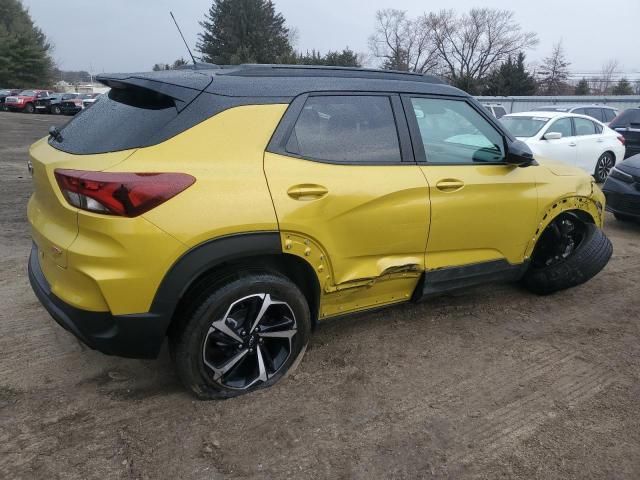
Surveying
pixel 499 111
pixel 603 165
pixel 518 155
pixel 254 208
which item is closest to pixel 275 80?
pixel 254 208

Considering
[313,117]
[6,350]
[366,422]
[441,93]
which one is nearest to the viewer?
[366,422]

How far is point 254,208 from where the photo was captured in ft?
8.27

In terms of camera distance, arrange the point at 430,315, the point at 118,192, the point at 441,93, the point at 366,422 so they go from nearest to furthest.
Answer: the point at 118,192 → the point at 366,422 → the point at 441,93 → the point at 430,315

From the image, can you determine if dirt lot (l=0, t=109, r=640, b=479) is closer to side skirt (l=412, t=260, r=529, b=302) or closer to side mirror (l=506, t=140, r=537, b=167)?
side skirt (l=412, t=260, r=529, b=302)

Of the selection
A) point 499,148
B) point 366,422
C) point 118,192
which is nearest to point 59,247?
point 118,192

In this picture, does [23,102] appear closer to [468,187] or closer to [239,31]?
[239,31]

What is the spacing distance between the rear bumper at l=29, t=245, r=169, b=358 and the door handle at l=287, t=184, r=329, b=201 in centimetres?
88

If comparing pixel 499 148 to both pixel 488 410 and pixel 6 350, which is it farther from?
pixel 6 350

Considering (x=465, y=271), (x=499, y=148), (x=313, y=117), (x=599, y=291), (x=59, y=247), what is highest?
(x=313, y=117)

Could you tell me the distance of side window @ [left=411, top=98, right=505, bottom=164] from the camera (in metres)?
3.29

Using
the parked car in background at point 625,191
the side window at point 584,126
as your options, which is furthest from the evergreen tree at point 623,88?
the parked car in background at point 625,191

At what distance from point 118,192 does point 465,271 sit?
7.49 feet

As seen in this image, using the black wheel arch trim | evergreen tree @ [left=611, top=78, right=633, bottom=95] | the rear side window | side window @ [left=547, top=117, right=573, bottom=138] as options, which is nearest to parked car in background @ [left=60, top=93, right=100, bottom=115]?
the rear side window

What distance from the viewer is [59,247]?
2.41 meters
